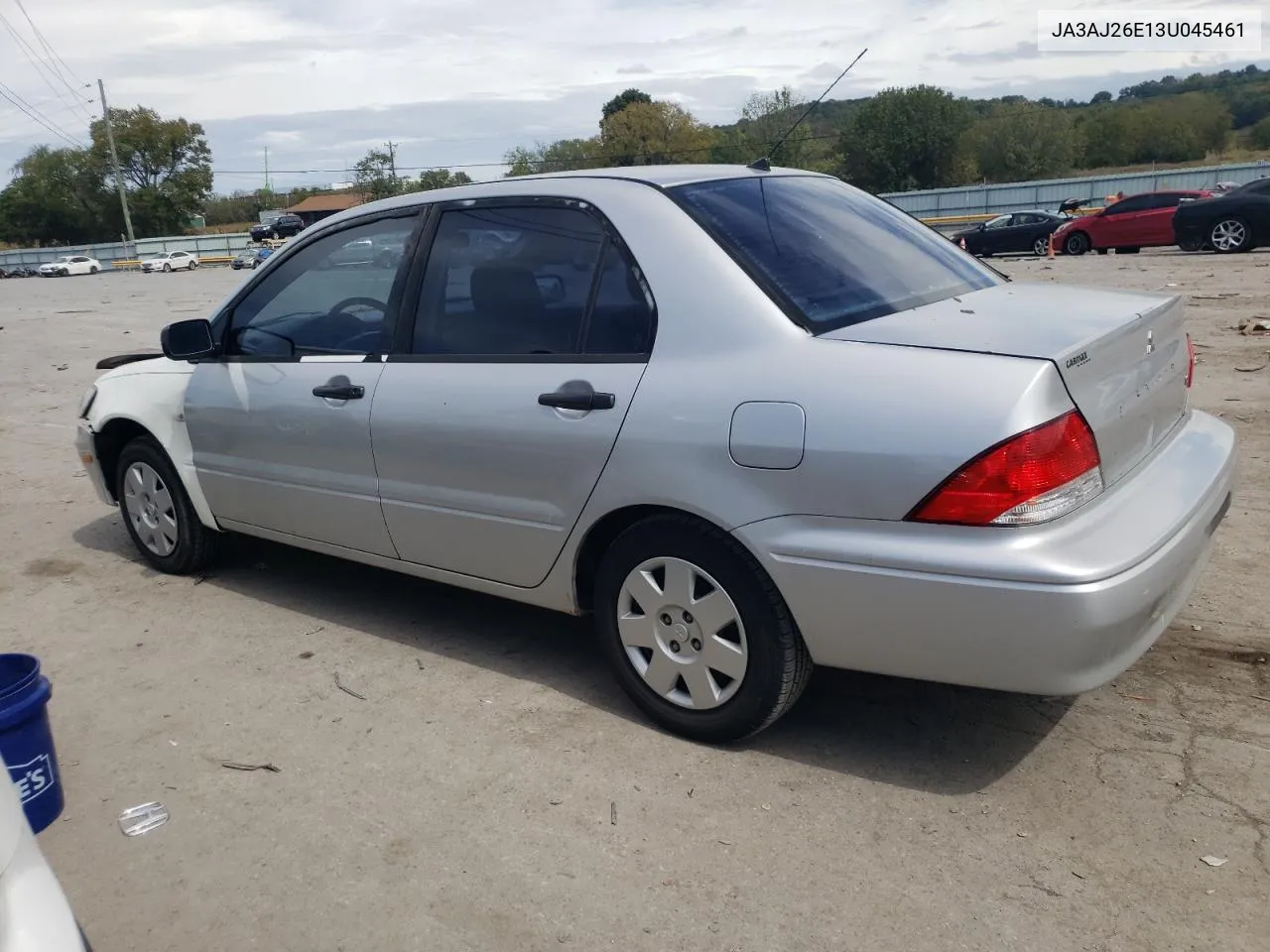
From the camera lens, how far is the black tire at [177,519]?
5.19 metres

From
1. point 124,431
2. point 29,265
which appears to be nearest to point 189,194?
point 29,265

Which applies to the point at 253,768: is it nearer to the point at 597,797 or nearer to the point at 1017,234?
the point at 597,797

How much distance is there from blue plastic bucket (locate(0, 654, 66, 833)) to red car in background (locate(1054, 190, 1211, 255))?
23.3 m

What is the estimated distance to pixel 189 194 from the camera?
8944 cm

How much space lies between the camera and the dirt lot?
2.67 meters

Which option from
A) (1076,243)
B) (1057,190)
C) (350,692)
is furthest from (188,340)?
(1057,190)

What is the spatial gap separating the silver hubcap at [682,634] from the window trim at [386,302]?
146 cm

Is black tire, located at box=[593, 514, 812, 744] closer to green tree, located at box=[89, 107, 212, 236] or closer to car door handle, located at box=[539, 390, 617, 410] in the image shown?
car door handle, located at box=[539, 390, 617, 410]

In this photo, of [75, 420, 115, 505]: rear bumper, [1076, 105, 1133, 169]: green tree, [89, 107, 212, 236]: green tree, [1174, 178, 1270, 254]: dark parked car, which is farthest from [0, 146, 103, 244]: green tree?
[75, 420, 115, 505]: rear bumper

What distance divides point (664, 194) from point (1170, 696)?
233 centimetres

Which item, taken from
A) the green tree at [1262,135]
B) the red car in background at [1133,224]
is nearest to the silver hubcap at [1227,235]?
the red car in background at [1133,224]

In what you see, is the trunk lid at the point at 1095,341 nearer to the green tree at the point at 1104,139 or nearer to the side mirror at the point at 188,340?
the side mirror at the point at 188,340

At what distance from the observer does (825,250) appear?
3.58 meters

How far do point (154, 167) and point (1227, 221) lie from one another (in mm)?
87390
